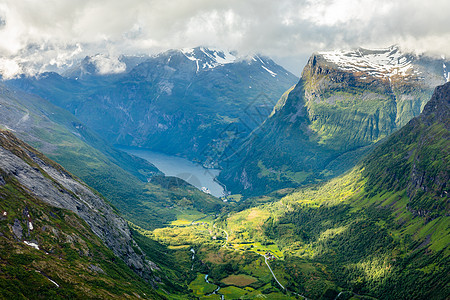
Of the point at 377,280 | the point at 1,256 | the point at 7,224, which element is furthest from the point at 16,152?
the point at 377,280

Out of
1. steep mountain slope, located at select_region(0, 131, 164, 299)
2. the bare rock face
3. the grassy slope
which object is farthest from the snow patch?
the bare rock face

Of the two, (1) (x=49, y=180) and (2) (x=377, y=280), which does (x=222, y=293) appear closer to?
(2) (x=377, y=280)

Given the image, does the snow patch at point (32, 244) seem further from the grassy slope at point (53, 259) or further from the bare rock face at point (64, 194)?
the bare rock face at point (64, 194)

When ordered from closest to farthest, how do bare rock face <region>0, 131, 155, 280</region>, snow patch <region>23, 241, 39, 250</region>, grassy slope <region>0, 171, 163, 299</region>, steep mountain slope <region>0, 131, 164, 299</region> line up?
grassy slope <region>0, 171, 163, 299</region>
steep mountain slope <region>0, 131, 164, 299</region>
snow patch <region>23, 241, 39, 250</region>
bare rock face <region>0, 131, 155, 280</region>

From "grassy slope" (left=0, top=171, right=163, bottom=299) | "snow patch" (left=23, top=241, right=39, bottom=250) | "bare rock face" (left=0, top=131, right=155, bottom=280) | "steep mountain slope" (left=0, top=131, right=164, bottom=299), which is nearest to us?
"grassy slope" (left=0, top=171, right=163, bottom=299)

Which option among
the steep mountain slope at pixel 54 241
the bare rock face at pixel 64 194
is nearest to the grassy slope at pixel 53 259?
the steep mountain slope at pixel 54 241

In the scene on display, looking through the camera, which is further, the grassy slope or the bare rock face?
the bare rock face

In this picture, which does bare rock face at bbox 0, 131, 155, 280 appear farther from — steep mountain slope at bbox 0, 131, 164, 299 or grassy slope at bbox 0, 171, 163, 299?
grassy slope at bbox 0, 171, 163, 299

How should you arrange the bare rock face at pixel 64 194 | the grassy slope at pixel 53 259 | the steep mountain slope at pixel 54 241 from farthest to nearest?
the bare rock face at pixel 64 194
the steep mountain slope at pixel 54 241
the grassy slope at pixel 53 259

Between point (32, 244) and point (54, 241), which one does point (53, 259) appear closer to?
point (32, 244)
